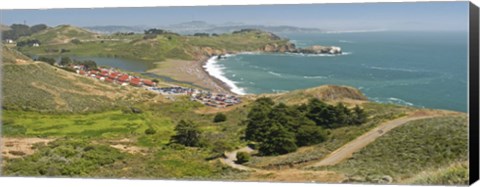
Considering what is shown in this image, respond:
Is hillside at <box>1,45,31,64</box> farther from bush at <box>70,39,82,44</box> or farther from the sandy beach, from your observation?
the sandy beach

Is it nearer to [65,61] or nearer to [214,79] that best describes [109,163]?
[214,79]

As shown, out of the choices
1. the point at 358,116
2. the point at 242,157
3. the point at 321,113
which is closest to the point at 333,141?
the point at 321,113

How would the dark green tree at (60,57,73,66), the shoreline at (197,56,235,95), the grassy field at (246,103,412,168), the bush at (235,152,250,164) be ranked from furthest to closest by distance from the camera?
the dark green tree at (60,57,73,66)
the shoreline at (197,56,235,95)
the bush at (235,152,250,164)
the grassy field at (246,103,412,168)

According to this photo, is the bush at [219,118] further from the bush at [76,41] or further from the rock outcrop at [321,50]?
the bush at [76,41]

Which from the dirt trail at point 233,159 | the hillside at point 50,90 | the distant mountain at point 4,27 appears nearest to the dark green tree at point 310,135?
the dirt trail at point 233,159

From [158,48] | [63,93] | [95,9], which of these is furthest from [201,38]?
[63,93]

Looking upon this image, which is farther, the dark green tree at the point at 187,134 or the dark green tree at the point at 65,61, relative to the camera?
the dark green tree at the point at 65,61

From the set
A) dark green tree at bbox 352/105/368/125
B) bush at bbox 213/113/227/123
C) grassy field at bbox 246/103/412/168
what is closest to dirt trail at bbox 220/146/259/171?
grassy field at bbox 246/103/412/168

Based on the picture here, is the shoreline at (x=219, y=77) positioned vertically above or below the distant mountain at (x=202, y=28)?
below
